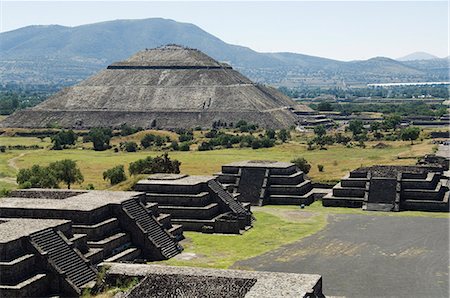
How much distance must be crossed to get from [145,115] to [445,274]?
142 m

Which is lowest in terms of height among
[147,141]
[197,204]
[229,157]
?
[229,157]

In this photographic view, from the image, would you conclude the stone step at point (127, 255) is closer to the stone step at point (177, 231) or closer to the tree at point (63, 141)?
the stone step at point (177, 231)

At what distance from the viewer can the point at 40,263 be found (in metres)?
40.9

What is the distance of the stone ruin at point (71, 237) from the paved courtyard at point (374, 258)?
7150 mm

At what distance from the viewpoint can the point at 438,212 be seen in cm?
6906

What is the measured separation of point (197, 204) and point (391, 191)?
20725 millimetres

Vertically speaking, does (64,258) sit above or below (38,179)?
above

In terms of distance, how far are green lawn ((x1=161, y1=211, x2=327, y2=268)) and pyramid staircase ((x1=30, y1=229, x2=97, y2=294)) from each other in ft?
26.0

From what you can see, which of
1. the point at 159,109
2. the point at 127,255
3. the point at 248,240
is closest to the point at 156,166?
the point at 248,240

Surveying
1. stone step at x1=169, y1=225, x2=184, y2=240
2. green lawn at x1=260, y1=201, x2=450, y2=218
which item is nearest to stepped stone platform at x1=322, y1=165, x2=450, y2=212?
green lawn at x1=260, y1=201, x2=450, y2=218

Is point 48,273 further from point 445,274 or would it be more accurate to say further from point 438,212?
point 438,212

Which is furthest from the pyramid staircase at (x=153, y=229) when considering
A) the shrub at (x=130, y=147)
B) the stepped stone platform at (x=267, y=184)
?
the shrub at (x=130, y=147)

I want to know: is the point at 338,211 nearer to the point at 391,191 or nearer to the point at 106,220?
the point at 391,191

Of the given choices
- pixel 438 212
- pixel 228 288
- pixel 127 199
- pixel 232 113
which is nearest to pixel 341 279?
pixel 228 288
